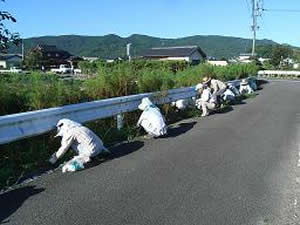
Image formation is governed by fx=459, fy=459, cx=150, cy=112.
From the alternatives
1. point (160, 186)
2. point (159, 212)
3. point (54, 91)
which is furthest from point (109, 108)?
point (159, 212)

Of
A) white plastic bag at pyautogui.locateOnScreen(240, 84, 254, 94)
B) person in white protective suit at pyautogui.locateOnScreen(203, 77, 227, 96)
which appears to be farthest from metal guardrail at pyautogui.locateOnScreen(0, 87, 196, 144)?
white plastic bag at pyautogui.locateOnScreen(240, 84, 254, 94)

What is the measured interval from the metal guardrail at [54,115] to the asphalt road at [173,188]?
967 millimetres

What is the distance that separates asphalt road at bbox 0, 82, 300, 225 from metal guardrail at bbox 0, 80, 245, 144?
0.97m

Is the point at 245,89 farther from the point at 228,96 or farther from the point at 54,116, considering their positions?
the point at 54,116

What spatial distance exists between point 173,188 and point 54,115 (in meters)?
2.92

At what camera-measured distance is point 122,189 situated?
6.19m

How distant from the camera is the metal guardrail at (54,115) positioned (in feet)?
23.3

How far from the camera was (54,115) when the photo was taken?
26.8ft

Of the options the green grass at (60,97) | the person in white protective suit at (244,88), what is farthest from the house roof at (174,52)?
the green grass at (60,97)

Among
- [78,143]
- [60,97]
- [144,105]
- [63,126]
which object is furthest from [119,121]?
[78,143]

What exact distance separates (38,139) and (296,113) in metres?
10.9

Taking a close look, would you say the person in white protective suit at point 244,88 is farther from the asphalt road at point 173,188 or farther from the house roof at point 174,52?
the house roof at point 174,52

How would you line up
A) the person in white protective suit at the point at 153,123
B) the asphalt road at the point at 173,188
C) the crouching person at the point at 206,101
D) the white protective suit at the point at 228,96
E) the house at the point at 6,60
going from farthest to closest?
the white protective suit at the point at 228,96, the crouching person at the point at 206,101, the person in white protective suit at the point at 153,123, the house at the point at 6,60, the asphalt road at the point at 173,188

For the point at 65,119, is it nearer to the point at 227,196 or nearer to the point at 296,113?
the point at 227,196
